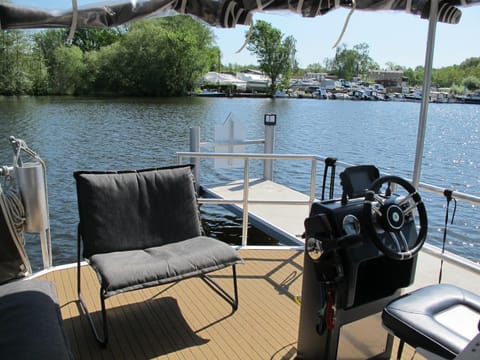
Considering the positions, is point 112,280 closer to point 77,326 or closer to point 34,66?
point 77,326

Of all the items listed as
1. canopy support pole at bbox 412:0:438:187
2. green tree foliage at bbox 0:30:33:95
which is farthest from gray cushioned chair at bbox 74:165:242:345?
green tree foliage at bbox 0:30:33:95

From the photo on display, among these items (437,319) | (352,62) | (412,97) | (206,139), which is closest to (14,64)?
(206,139)

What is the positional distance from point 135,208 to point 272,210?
330 centimetres

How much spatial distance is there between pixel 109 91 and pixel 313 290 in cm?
4103

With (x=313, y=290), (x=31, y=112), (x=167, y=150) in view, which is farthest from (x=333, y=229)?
(x=31, y=112)

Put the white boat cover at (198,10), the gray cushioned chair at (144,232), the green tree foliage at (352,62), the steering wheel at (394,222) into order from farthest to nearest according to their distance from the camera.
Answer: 1. the green tree foliage at (352,62)
2. the white boat cover at (198,10)
3. the gray cushioned chair at (144,232)
4. the steering wheel at (394,222)

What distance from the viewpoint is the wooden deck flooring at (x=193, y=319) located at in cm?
212

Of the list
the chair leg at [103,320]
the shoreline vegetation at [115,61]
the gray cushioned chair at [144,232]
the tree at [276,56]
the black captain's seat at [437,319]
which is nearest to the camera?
the black captain's seat at [437,319]

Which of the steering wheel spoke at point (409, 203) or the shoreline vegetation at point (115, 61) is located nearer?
the steering wheel spoke at point (409, 203)

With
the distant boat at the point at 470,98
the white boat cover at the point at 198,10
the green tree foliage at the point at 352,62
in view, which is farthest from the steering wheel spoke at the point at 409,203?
the green tree foliage at the point at 352,62

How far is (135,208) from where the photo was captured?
2633mm

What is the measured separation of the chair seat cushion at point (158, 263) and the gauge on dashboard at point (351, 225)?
0.91 metres

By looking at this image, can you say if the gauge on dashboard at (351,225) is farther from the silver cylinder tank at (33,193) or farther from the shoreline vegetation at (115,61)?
the shoreline vegetation at (115,61)

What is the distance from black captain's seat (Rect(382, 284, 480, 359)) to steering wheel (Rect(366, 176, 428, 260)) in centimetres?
19
